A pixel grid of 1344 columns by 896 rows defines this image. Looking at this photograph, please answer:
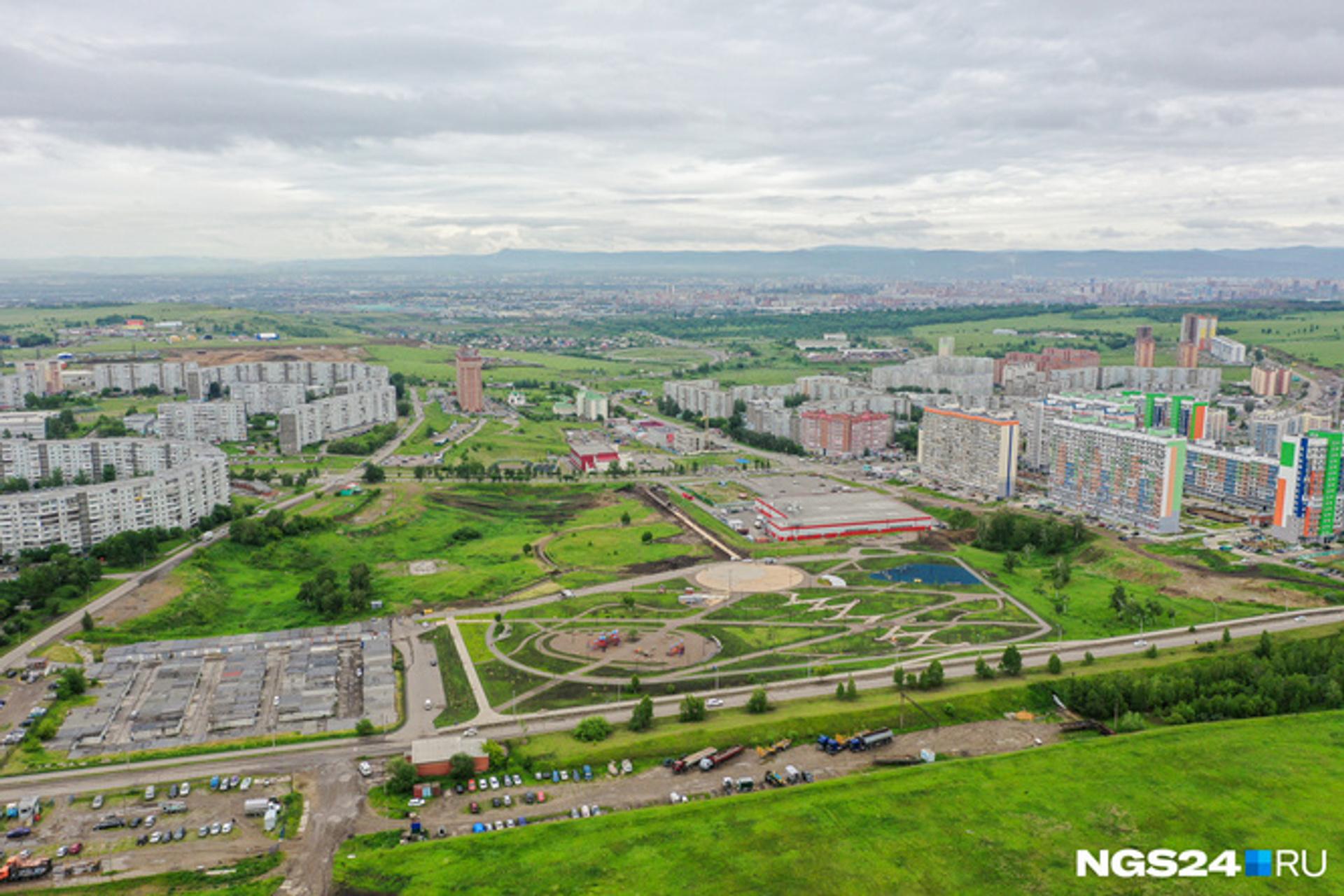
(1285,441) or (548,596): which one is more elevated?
(1285,441)

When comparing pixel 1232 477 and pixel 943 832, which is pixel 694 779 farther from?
pixel 1232 477

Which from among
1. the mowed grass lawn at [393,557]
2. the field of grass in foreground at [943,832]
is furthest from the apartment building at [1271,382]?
the field of grass in foreground at [943,832]

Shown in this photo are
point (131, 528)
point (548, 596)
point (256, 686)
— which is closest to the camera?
point (256, 686)

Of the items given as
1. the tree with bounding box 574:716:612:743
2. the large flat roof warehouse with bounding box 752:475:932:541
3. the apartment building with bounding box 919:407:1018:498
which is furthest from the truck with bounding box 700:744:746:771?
the apartment building with bounding box 919:407:1018:498

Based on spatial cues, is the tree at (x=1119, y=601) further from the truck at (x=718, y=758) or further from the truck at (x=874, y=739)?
the truck at (x=718, y=758)

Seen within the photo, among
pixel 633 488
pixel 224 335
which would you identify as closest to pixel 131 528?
pixel 633 488

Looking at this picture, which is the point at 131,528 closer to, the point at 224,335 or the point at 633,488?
the point at 633,488

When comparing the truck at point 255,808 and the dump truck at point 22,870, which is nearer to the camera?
the dump truck at point 22,870
